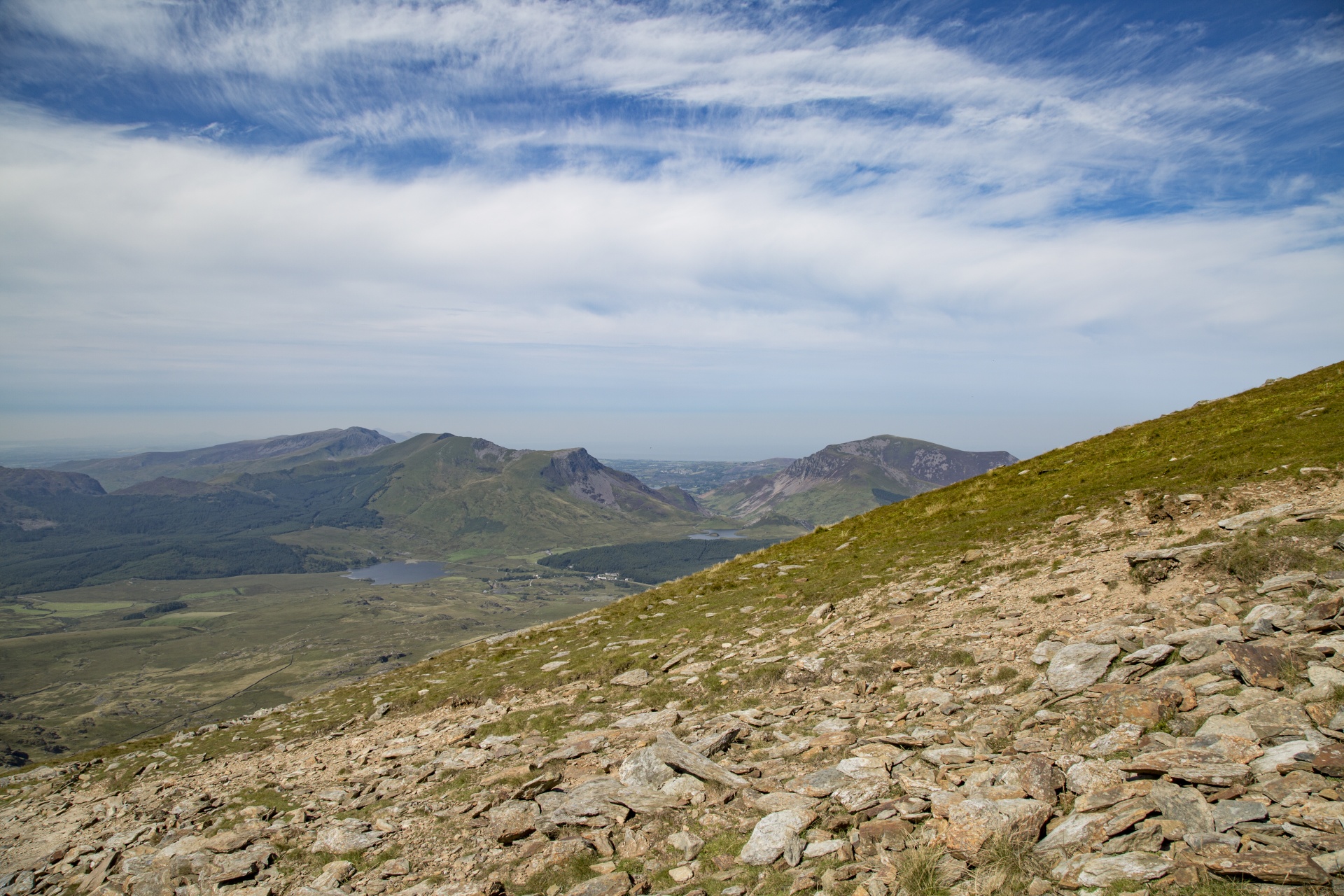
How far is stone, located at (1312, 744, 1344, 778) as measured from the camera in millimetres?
9352

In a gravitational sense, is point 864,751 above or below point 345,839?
above

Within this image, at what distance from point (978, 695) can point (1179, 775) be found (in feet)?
19.3

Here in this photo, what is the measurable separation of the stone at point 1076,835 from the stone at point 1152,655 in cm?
636

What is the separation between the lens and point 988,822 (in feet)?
34.2

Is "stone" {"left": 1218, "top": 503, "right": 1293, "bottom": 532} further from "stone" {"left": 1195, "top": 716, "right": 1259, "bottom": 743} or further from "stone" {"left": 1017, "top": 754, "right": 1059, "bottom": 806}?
"stone" {"left": 1017, "top": 754, "right": 1059, "bottom": 806}

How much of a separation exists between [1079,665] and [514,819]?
14399mm

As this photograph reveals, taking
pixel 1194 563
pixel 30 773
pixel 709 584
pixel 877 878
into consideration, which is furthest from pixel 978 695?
pixel 30 773

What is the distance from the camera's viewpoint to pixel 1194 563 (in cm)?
1917

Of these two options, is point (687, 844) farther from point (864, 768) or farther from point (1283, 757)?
point (1283, 757)

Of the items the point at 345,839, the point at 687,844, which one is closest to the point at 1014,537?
the point at 687,844

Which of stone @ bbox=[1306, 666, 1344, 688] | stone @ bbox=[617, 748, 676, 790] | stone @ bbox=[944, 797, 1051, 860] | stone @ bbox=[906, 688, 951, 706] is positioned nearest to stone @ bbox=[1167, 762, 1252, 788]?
stone @ bbox=[944, 797, 1051, 860]

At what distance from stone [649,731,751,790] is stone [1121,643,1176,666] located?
980cm

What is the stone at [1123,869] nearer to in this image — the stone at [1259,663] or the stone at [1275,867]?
the stone at [1275,867]

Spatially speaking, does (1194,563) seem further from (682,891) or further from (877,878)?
(682,891)
